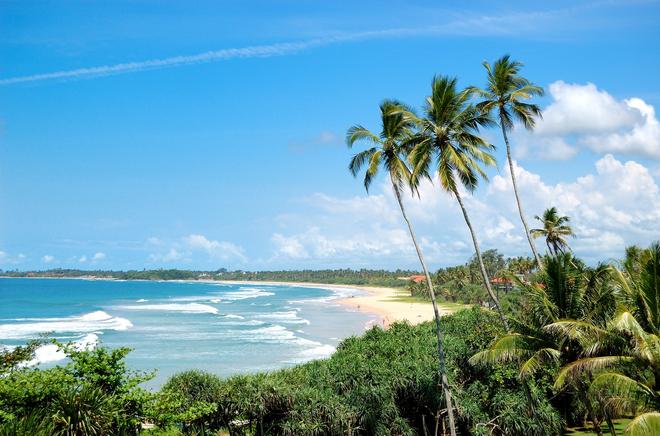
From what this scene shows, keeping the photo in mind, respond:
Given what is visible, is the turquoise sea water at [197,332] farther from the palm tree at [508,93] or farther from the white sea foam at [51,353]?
the palm tree at [508,93]

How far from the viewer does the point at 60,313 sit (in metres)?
79.0

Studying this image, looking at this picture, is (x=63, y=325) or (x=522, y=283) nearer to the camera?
(x=522, y=283)

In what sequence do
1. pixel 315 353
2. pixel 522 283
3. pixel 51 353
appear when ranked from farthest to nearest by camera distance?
pixel 51 353
pixel 315 353
pixel 522 283

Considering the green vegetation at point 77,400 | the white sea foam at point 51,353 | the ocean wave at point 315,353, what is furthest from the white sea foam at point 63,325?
the green vegetation at point 77,400

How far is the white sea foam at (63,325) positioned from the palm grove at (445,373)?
138ft

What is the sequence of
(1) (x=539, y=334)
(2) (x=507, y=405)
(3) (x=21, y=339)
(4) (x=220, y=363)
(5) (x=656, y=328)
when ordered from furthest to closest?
(3) (x=21, y=339) < (4) (x=220, y=363) < (2) (x=507, y=405) < (1) (x=539, y=334) < (5) (x=656, y=328)

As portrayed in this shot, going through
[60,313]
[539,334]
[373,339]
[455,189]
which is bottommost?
[60,313]

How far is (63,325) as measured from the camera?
61812 mm

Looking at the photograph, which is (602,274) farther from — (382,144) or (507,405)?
(382,144)

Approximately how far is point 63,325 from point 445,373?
57.5 m

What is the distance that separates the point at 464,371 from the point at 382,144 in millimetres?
8949

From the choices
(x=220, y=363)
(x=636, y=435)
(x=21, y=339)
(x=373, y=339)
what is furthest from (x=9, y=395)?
(x=21, y=339)

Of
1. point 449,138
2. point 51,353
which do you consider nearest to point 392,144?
point 449,138

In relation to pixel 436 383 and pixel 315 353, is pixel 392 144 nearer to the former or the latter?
pixel 436 383
